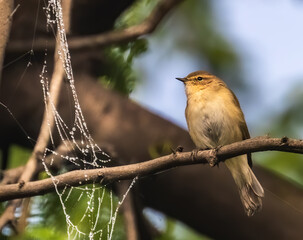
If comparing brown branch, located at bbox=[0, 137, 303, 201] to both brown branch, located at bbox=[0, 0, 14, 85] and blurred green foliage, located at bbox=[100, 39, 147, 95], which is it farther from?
blurred green foliage, located at bbox=[100, 39, 147, 95]

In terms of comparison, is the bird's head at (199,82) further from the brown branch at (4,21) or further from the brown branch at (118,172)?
the brown branch at (4,21)

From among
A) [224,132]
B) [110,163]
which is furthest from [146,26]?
[224,132]

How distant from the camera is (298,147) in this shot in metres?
1.23

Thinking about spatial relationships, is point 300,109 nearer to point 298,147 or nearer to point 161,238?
point 161,238

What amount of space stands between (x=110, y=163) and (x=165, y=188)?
0.46 meters

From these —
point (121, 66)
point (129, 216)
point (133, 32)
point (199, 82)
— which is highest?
point (133, 32)

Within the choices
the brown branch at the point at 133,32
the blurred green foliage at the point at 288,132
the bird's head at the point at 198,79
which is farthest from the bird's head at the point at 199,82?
the brown branch at the point at 133,32

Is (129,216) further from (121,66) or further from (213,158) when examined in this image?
(121,66)

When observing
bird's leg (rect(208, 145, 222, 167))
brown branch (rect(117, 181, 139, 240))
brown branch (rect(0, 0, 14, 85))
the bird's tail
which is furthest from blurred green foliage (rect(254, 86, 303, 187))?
brown branch (rect(0, 0, 14, 85))

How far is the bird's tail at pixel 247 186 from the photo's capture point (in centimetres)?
210

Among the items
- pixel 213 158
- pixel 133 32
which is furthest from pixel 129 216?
Answer: pixel 133 32

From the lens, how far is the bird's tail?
2.10 meters

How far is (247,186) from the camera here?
225 cm

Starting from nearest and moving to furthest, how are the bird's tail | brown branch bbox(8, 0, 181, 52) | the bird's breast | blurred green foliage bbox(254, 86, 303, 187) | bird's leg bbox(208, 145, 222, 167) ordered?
bird's leg bbox(208, 145, 222, 167) → brown branch bbox(8, 0, 181, 52) → the bird's tail → the bird's breast → blurred green foliage bbox(254, 86, 303, 187)
